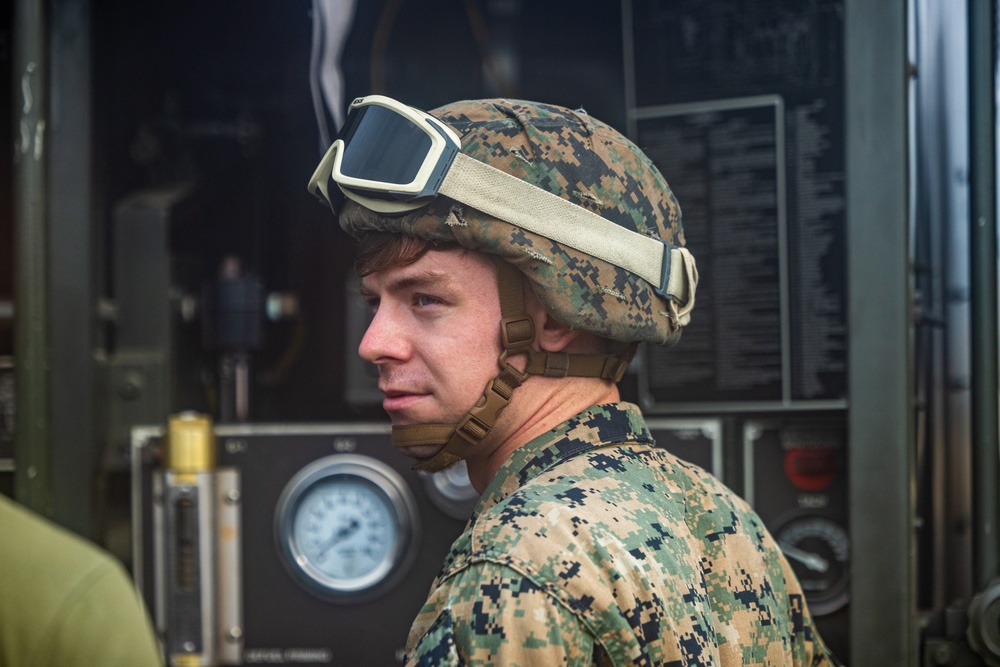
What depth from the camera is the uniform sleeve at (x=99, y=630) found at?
1.26m

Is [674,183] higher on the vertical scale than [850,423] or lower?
higher

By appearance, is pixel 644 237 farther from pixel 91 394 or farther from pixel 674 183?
pixel 91 394

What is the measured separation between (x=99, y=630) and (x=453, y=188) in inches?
27.8

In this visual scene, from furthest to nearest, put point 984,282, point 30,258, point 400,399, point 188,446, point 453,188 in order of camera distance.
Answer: point 188,446 < point 30,258 < point 984,282 < point 400,399 < point 453,188

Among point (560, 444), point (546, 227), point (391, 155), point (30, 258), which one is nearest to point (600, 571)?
point (560, 444)

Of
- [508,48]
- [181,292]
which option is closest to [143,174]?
[181,292]

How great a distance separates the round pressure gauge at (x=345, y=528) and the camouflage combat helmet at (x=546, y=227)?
135 centimetres

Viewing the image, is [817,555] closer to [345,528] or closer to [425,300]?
[345,528]

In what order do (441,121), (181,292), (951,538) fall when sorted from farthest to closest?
1. (181,292)
2. (951,538)
3. (441,121)

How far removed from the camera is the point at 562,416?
5.56 feet

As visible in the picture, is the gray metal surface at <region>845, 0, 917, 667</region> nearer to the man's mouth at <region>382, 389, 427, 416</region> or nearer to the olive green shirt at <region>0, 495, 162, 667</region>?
the man's mouth at <region>382, 389, 427, 416</region>

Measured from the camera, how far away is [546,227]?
1.63 metres

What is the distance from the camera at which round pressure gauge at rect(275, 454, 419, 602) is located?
307cm

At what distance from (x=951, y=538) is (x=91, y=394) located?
2014 mm
